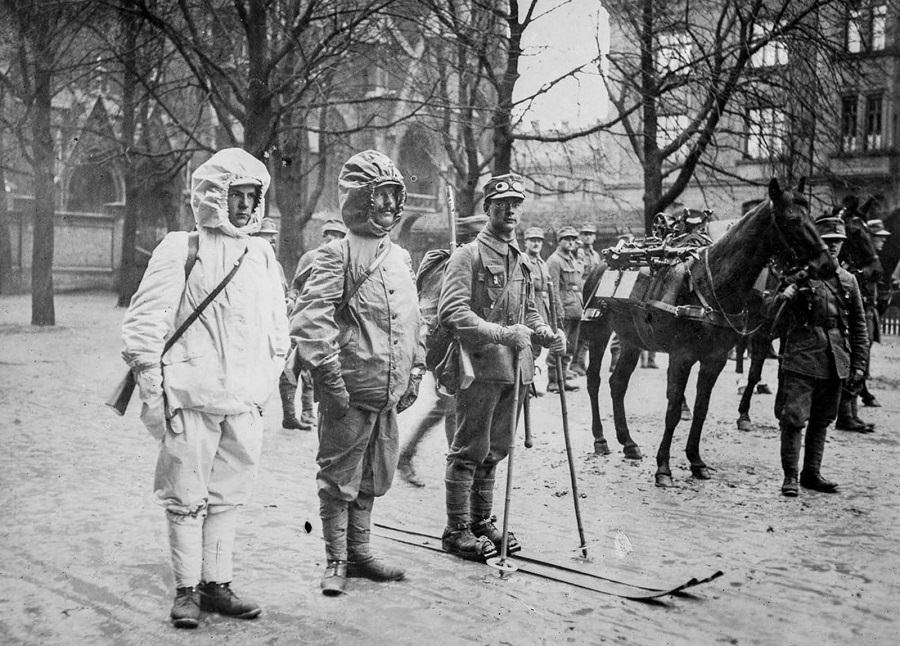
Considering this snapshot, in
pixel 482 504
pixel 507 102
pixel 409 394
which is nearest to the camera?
pixel 409 394

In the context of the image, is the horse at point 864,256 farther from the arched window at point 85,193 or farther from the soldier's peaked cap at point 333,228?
the arched window at point 85,193

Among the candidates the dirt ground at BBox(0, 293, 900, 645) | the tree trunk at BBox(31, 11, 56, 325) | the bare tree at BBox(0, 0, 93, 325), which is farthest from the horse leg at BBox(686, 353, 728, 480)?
the tree trunk at BBox(31, 11, 56, 325)

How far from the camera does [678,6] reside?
13.8 m

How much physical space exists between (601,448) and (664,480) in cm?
136

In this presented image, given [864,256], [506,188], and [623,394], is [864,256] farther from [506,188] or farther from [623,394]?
[506,188]

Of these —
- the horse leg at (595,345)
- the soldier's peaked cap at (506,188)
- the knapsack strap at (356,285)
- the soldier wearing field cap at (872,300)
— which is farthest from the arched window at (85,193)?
the knapsack strap at (356,285)

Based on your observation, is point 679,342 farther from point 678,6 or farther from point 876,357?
point 876,357

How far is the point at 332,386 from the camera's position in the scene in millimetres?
4621

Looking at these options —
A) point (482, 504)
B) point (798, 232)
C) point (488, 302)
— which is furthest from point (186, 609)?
point (798, 232)

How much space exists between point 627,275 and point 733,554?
3.94 meters

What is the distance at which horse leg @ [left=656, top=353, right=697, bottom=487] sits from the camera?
7609 millimetres

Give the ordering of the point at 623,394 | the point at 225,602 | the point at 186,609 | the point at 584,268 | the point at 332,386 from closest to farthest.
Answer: the point at 186,609
the point at 225,602
the point at 332,386
the point at 623,394
the point at 584,268

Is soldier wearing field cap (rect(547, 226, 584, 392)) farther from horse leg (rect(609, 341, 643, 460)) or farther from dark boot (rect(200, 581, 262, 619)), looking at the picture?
dark boot (rect(200, 581, 262, 619))

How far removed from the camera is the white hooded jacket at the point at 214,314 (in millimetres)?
4180
